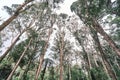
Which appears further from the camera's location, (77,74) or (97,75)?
(77,74)

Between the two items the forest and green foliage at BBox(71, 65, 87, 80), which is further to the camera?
green foliage at BBox(71, 65, 87, 80)

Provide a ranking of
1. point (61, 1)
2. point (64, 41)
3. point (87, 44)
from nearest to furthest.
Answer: point (61, 1) → point (64, 41) → point (87, 44)

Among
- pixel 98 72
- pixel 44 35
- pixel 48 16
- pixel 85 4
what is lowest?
pixel 98 72

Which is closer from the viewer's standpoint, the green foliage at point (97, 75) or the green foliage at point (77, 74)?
the green foliage at point (97, 75)

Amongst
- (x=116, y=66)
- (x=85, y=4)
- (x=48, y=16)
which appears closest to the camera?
(x=85, y=4)

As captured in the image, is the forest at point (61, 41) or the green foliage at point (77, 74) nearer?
the forest at point (61, 41)

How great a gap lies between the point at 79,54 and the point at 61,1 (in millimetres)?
13689

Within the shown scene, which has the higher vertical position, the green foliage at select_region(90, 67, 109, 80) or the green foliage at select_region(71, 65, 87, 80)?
the green foliage at select_region(71, 65, 87, 80)

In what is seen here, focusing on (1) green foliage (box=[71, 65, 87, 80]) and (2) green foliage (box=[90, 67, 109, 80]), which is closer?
(2) green foliage (box=[90, 67, 109, 80])

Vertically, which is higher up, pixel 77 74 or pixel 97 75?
pixel 77 74

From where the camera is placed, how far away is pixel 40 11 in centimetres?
2417

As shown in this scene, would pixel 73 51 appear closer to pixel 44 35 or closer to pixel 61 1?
pixel 44 35

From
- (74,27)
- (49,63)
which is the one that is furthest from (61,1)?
(49,63)

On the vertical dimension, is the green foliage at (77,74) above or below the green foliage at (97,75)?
above
